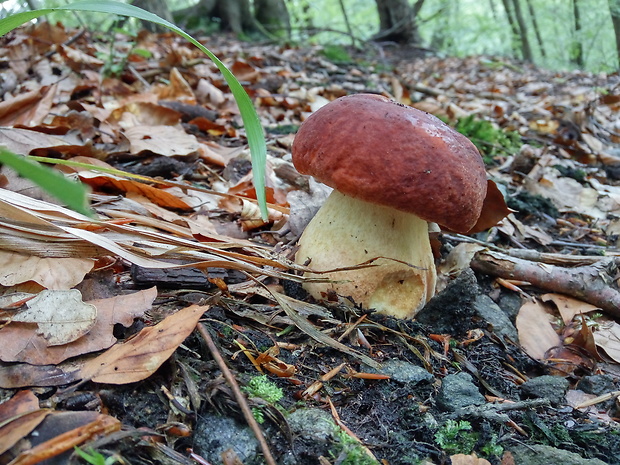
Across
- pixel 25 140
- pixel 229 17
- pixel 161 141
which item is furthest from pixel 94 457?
pixel 229 17

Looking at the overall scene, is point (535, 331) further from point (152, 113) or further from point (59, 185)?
point (152, 113)

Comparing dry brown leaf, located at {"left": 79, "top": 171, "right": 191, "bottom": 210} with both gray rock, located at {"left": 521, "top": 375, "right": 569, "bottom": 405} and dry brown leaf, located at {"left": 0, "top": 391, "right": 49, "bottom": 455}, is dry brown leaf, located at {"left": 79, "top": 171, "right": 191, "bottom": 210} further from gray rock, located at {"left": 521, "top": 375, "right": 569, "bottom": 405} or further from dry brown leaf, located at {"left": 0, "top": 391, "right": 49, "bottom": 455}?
gray rock, located at {"left": 521, "top": 375, "right": 569, "bottom": 405}

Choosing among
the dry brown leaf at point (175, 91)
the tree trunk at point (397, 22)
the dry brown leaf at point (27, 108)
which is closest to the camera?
the dry brown leaf at point (27, 108)

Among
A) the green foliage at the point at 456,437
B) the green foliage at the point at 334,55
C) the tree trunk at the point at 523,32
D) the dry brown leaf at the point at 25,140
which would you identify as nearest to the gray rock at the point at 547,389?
the green foliage at the point at 456,437

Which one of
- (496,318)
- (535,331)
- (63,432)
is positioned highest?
(63,432)

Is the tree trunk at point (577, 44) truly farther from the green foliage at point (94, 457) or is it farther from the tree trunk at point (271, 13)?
the green foliage at point (94, 457)

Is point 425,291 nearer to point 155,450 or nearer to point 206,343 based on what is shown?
point 206,343
